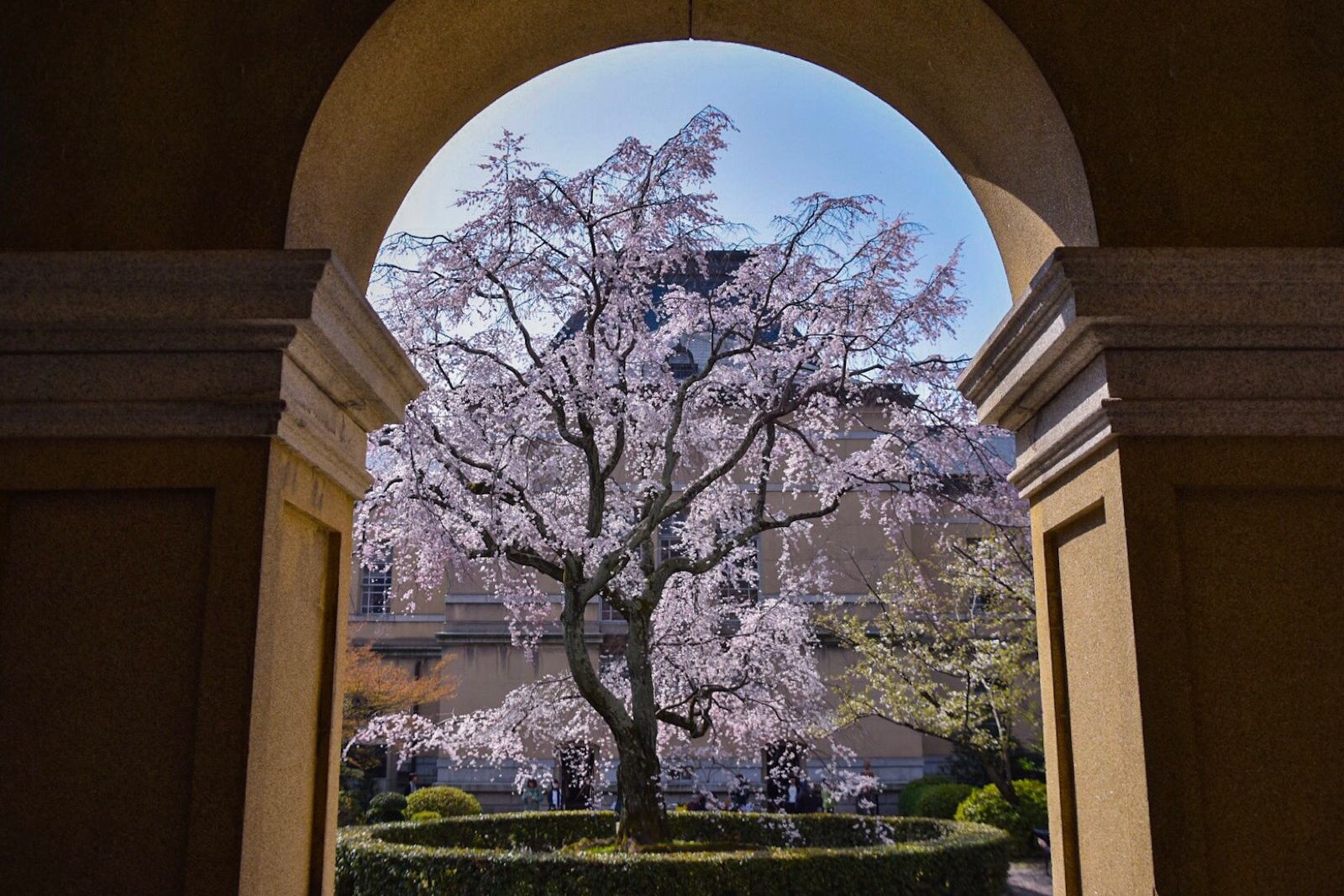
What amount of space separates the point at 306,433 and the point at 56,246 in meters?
0.79

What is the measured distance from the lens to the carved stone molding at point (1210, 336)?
2760 mm

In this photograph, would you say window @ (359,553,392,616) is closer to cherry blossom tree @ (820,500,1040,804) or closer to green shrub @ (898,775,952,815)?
cherry blossom tree @ (820,500,1040,804)

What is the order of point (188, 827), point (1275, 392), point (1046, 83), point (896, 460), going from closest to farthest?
point (188, 827), point (1275, 392), point (1046, 83), point (896, 460)

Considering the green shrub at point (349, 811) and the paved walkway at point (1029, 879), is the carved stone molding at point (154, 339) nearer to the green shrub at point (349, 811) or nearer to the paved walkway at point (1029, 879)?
the paved walkway at point (1029, 879)

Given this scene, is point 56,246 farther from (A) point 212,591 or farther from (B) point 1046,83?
(B) point 1046,83

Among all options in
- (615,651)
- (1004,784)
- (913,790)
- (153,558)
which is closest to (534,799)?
(615,651)

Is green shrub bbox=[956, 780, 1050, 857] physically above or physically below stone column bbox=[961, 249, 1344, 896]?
below

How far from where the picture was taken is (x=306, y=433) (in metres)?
2.98

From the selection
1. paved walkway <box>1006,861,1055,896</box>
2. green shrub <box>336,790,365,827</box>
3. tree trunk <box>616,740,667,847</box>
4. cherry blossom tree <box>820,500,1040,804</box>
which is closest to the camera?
tree trunk <box>616,740,667,847</box>

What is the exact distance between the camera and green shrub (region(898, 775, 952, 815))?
1797 centimetres

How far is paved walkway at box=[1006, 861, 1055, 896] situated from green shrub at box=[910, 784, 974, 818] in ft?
4.91

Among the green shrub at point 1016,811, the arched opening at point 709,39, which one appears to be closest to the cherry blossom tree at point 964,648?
the green shrub at point 1016,811

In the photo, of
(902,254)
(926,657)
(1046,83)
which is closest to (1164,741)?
(1046,83)

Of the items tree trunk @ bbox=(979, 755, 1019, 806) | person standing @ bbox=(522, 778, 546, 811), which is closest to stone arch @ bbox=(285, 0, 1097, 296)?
tree trunk @ bbox=(979, 755, 1019, 806)
